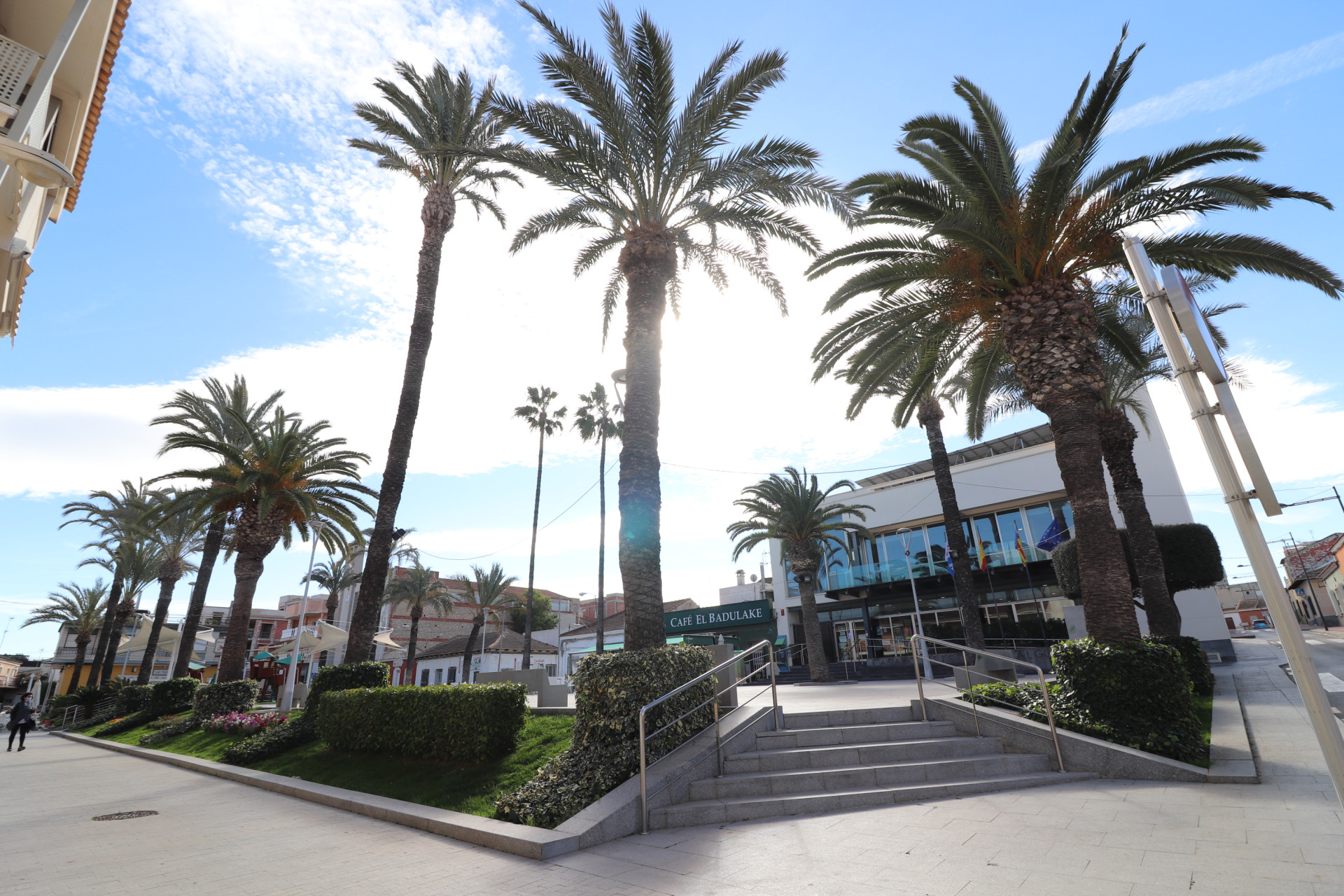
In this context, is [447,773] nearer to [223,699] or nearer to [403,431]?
[403,431]

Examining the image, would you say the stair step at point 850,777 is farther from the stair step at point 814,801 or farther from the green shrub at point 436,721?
the green shrub at point 436,721

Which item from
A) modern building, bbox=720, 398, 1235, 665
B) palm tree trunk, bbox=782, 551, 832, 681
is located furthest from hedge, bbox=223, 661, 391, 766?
modern building, bbox=720, 398, 1235, 665

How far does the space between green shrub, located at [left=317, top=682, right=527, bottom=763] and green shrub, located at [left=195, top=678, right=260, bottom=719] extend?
415 inches

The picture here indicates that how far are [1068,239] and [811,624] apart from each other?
723 inches

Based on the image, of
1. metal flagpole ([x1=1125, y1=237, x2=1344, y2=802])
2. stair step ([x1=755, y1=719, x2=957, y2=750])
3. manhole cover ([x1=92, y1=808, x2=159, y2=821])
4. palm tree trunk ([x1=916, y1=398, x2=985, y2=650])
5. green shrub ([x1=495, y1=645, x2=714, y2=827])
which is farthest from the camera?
palm tree trunk ([x1=916, y1=398, x2=985, y2=650])

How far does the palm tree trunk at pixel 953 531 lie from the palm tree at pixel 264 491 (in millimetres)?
19034

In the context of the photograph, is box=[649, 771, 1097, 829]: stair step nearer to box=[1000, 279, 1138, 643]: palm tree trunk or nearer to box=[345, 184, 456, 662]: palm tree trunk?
box=[1000, 279, 1138, 643]: palm tree trunk

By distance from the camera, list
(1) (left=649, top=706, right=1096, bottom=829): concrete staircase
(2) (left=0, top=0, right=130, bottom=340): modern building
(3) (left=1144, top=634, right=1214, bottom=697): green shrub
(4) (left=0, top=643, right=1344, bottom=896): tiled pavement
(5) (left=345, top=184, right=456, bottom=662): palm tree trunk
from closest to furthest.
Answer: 1. (4) (left=0, top=643, right=1344, bottom=896): tiled pavement
2. (2) (left=0, top=0, right=130, bottom=340): modern building
3. (1) (left=649, top=706, right=1096, bottom=829): concrete staircase
4. (3) (left=1144, top=634, right=1214, bottom=697): green shrub
5. (5) (left=345, top=184, right=456, bottom=662): palm tree trunk

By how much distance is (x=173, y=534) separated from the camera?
34719 millimetres

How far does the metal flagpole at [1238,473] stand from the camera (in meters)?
3.13

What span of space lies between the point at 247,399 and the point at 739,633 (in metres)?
26.8

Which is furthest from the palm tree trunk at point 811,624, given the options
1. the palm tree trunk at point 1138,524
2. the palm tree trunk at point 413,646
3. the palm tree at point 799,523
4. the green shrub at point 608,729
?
the palm tree trunk at point 413,646

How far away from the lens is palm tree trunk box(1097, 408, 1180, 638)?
49.7 feet

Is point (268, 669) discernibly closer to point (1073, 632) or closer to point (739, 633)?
point (739, 633)
